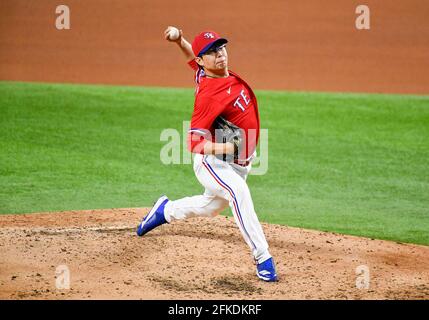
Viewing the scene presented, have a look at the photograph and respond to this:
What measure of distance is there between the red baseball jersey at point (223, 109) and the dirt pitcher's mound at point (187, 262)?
0.92m

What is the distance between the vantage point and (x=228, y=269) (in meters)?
5.92

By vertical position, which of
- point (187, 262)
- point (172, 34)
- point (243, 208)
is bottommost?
point (187, 262)

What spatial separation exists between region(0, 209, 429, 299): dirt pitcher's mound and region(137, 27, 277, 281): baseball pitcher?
14.0 inches

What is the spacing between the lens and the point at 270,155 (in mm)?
9836

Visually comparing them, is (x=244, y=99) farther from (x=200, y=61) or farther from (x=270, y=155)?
(x=270, y=155)

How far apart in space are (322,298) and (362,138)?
5.62m

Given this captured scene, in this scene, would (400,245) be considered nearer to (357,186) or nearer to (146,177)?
(357,186)

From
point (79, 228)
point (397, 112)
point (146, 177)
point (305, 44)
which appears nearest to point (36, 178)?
point (146, 177)

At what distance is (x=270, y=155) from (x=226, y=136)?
13.7 ft

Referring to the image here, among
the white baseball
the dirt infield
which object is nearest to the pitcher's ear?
the white baseball

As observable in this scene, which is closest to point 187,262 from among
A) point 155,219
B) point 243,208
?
point 155,219

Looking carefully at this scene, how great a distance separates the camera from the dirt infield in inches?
554

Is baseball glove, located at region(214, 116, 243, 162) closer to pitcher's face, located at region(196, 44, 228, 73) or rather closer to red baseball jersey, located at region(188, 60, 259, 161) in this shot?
Result: red baseball jersey, located at region(188, 60, 259, 161)

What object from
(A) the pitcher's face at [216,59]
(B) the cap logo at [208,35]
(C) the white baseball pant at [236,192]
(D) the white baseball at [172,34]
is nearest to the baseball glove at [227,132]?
(C) the white baseball pant at [236,192]
